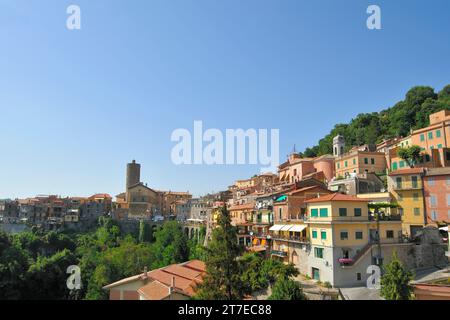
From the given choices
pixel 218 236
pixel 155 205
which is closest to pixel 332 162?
pixel 218 236

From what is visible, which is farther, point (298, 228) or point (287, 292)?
point (298, 228)

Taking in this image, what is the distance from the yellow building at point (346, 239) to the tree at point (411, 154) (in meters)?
16.1

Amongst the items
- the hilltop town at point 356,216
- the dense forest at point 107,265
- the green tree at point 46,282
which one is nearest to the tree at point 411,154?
the hilltop town at point 356,216

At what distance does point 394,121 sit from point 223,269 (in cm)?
6248

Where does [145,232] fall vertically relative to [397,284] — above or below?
below

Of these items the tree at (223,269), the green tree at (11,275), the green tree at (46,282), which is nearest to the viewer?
the tree at (223,269)

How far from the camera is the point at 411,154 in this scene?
39.5 m

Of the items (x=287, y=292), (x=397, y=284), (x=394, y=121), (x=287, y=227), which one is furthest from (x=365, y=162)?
(x=287, y=292)

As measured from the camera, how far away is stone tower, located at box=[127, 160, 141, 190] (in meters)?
98.4

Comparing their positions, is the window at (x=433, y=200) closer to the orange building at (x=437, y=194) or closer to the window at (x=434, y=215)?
the orange building at (x=437, y=194)

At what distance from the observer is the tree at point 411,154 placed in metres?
39.2

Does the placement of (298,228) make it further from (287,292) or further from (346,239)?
(287,292)

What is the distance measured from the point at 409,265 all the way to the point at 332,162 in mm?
27209

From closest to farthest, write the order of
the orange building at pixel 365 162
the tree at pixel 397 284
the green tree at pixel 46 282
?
1. the tree at pixel 397 284
2. the green tree at pixel 46 282
3. the orange building at pixel 365 162
